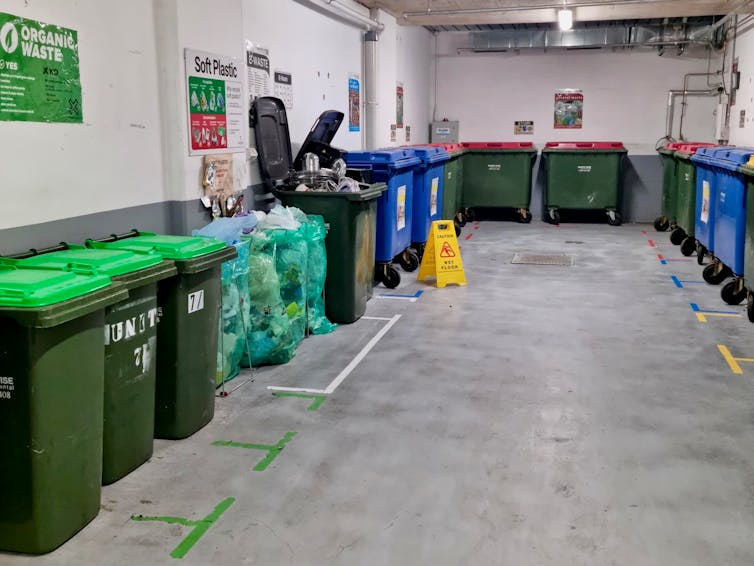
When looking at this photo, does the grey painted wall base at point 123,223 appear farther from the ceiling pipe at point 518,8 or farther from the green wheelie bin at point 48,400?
the ceiling pipe at point 518,8

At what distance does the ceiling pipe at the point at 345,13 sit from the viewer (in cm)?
671

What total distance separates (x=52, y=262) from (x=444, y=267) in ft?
14.7

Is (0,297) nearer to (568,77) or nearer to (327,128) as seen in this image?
(327,128)

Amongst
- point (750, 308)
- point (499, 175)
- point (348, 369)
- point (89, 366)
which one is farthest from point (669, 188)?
point (89, 366)

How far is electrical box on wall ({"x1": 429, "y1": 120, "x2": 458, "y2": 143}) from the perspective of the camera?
40.5ft

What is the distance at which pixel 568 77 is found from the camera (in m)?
11.8

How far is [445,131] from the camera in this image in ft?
40.7

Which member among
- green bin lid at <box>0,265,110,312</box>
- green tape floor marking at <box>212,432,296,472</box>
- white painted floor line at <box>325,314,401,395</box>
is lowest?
green tape floor marking at <box>212,432,296,472</box>

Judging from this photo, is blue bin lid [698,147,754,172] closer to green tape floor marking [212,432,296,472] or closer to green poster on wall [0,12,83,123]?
green tape floor marking [212,432,296,472]

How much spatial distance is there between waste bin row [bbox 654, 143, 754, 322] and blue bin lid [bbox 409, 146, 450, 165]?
2.71m

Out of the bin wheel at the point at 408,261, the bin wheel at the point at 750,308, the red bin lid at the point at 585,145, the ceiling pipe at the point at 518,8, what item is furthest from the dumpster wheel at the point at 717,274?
the red bin lid at the point at 585,145

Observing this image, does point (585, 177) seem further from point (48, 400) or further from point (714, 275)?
point (48, 400)

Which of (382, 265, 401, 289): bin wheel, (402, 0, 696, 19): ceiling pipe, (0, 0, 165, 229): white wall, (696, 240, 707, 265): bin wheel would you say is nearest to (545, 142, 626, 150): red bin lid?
(402, 0, 696, 19): ceiling pipe

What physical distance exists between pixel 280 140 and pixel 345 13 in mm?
2337
